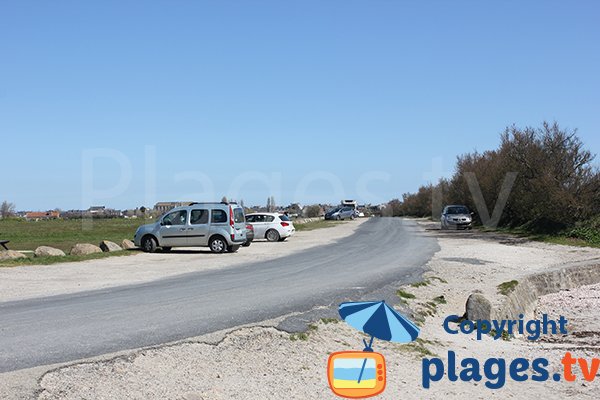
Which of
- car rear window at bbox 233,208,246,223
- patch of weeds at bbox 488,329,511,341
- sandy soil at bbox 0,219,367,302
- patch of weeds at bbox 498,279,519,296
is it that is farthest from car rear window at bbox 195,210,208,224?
patch of weeds at bbox 488,329,511,341

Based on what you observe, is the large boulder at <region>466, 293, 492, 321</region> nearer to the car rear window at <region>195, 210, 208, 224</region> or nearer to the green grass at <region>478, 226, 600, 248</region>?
the car rear window at <region>195, 210, 208, 224</region>

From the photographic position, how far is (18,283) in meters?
14.7

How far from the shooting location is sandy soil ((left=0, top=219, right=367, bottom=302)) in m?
13.9

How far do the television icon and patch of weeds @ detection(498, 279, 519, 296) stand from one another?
30.4ft

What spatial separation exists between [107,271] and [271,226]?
17367 mm

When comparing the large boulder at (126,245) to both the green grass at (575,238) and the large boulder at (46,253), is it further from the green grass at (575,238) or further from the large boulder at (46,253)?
the green grass at (575,238)

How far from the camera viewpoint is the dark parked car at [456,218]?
143 feet

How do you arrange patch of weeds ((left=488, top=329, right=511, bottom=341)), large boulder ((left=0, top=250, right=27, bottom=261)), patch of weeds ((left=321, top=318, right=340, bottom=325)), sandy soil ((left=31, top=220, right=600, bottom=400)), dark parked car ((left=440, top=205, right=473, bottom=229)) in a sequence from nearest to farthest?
sandy soil ((left=31, top=220, right=600, bottom=400)) < patch of weeds ((left=321, top=318, right=340, bottom=325)) < patch of weeds ((left=488, top=329, right=511, bottom=341)) < large boulder ((left=0, top=250, right=27, bottom=261)) < dark parked car ((left=440, top=205, right=473, bottom=229))

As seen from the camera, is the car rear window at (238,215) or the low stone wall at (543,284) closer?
the low stone wall at (543,284)

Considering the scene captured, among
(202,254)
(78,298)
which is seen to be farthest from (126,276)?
(202,254)

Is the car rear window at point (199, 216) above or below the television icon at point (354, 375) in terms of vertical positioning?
above

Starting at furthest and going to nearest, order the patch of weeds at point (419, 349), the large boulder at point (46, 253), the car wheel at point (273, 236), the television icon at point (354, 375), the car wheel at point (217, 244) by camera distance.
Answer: the car wheel at point (273, 236) < the car wheel at point (217, 244) < the large boulder at point (46, 253) < the patch of weeds at point (419, 349) < the television icon at point (354, 375)

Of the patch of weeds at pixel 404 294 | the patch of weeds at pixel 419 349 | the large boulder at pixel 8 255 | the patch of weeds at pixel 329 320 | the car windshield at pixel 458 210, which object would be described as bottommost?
the patch of weeds at pixel 419 349

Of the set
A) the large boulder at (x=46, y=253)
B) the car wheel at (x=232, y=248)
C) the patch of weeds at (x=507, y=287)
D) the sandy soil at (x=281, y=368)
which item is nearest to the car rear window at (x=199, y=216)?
the car wheel at (x=232, y=248)
